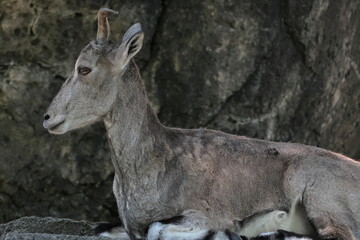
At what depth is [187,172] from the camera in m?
8.46

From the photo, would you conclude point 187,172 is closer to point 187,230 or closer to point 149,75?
point 187,230

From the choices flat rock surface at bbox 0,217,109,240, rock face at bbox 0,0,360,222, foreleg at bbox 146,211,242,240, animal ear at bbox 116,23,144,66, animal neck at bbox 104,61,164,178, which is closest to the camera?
foreleg at bbox 146,211,242,240

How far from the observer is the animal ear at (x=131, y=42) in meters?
8.16

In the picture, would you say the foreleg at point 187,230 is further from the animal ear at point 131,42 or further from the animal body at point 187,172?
the animal ear at point 131,42

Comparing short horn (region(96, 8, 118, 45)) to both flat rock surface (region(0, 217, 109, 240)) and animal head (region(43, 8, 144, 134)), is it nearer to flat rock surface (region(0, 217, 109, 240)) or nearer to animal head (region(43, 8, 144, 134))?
animal head (region(43, 8, 144, 134))

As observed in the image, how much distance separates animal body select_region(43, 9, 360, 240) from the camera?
822 centimetres

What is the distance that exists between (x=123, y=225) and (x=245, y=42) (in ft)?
10.1

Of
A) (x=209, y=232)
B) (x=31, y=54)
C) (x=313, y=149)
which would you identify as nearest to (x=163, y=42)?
(x=31, y=54)

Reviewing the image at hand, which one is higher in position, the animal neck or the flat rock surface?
the animal neck

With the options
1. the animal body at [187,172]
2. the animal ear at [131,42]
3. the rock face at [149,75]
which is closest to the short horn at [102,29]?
the animal body at [187,172]

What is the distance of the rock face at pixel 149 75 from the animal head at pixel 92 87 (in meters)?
2.44

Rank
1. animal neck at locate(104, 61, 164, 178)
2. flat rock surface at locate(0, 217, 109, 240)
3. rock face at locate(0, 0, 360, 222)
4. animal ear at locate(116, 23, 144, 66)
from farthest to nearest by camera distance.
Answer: rock face at locate(0, 0, 360, 222) → flat rock surface at locate(0, 217, 109, 240) → animal neck at locate(104, 61, 164, 178) → animal ear at locate(116, 23, 144, 66)

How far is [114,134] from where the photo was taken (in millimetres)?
8367

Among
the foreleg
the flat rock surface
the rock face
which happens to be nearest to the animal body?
the foreleg
